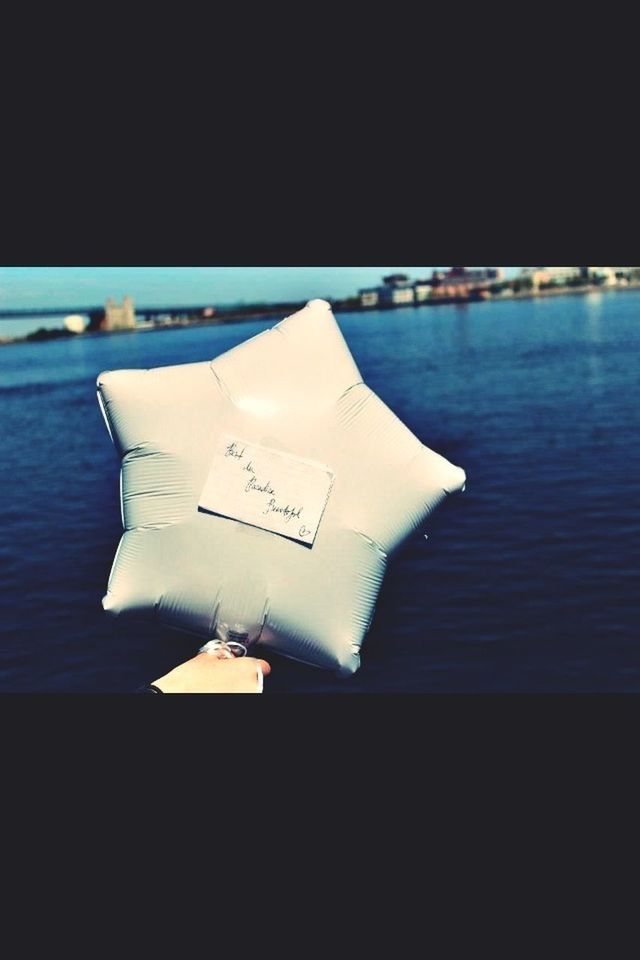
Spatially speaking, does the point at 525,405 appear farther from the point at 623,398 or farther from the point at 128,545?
the point at 128,545

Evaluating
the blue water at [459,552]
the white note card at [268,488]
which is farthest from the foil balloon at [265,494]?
the blue water at [459,552]

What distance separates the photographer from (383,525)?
109 inches

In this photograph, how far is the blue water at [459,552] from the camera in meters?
5.58

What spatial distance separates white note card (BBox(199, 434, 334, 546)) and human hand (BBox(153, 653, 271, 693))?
1.45 ft

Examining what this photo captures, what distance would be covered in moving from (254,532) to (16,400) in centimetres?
1094

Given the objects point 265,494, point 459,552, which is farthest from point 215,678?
point 459,552

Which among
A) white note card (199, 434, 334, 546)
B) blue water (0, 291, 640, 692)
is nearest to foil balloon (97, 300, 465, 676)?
white note card (199, 434, 334, 546)

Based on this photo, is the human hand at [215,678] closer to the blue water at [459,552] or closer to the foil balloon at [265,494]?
the foil balloon at [265,494]

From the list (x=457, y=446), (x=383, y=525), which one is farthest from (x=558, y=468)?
(x=383, y=525)

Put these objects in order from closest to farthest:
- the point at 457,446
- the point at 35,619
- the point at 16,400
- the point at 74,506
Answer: the point at 35,619 → the point at 74,506 → the point at 457,446 → the point at 16,400

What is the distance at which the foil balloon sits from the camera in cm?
270

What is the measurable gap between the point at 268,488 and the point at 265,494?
0.02 m

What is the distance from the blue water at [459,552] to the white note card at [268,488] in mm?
427

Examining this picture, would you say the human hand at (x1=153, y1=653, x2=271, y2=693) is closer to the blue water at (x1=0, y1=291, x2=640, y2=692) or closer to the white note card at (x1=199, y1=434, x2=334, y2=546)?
the blue water at (x1=0, y1=291, x2=640, y2=692)
